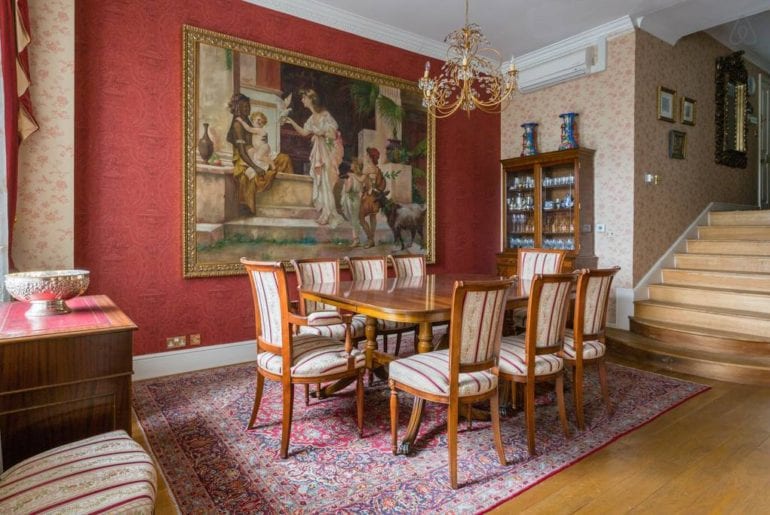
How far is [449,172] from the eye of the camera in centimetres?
550

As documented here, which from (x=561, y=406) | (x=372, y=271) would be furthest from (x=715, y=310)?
(x=372, y=271)

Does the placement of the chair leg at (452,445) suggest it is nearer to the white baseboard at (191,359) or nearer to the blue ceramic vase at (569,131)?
the white baseboard at (191,359)

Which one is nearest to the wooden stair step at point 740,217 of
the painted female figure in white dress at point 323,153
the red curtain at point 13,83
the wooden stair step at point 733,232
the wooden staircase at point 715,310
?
the wooden staircase at point 715,310

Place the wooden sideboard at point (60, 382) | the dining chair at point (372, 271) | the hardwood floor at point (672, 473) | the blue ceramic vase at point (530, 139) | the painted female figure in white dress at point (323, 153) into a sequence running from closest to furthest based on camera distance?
1. the wooden sideboard at point (60, 382)
2. the hardwood floor at point (672, 473)
3. the dining chair at point (372, 271)
4. the painted female figure in white dress at point (323, 153)
5. the blue ceramic vase at point (530, 139)

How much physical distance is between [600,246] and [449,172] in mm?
1931

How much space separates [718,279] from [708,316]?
0.69 m

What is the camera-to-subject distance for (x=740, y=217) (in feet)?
18.2

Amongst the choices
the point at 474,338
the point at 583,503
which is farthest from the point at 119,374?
the point at 583,503

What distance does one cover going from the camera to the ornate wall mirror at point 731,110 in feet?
19.4

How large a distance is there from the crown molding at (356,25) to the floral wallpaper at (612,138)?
5.61ft

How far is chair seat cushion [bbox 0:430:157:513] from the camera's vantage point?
1.20 m

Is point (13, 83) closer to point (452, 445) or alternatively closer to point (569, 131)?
point (452, 445)

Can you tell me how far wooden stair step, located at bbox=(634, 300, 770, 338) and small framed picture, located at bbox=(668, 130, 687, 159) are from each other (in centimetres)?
176

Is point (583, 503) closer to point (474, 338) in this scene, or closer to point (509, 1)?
point (474, 338)
